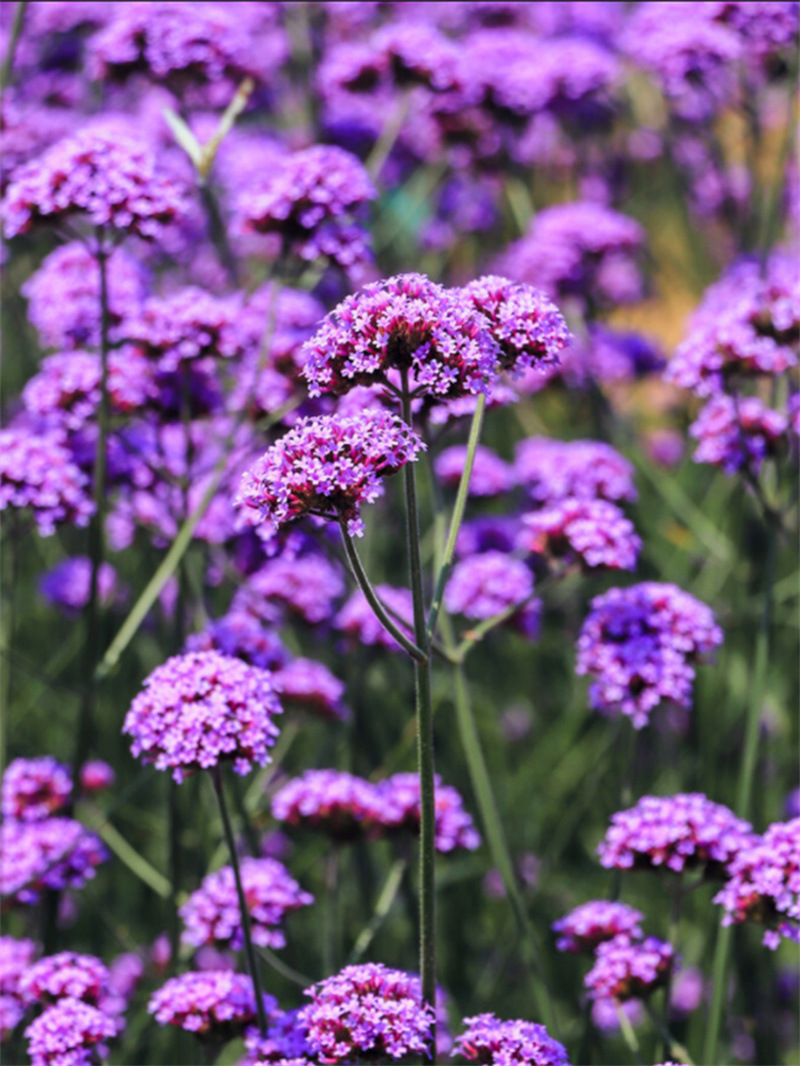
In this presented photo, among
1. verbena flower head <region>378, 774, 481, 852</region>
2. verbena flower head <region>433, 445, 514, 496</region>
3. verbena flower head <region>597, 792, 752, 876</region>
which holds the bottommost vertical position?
verbena flower head <region>597, 792, 752, 876</region>

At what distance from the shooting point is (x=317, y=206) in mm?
3488

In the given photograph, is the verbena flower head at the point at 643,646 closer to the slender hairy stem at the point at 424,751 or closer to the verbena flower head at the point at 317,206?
the slender hairy stem at the point at 424,751

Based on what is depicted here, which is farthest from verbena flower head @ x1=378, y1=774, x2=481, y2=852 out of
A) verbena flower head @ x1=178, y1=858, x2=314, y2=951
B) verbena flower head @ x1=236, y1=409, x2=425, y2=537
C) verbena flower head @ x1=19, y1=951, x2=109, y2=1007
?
verbena flower head @ x1=236, y1=409, x2=425, y2=537

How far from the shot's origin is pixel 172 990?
7.66 feet

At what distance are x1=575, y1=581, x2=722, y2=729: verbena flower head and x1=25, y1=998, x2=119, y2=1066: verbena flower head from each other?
1.26m

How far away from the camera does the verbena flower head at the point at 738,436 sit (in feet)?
11.1

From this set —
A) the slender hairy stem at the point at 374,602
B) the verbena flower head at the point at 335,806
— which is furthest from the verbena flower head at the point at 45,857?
the slender hairy stem at the point at 374,602

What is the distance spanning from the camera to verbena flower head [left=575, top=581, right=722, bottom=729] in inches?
114

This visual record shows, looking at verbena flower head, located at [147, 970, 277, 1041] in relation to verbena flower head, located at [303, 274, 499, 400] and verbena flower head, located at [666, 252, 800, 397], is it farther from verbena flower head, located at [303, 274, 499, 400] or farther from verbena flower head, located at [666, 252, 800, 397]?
verbena flower head, located at [666, 252, 800, 397]

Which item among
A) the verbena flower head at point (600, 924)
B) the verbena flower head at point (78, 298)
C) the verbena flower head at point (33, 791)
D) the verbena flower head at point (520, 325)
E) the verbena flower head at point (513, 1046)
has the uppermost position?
the verbena flower head at point (78, 298)

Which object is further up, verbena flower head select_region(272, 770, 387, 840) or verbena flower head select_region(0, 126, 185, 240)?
verbena flower head select_region(0, 126, 185, 240)

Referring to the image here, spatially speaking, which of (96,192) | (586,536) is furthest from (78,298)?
(586,536)

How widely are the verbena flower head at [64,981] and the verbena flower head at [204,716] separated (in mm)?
468

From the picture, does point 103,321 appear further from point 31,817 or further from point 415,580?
point 415,580
